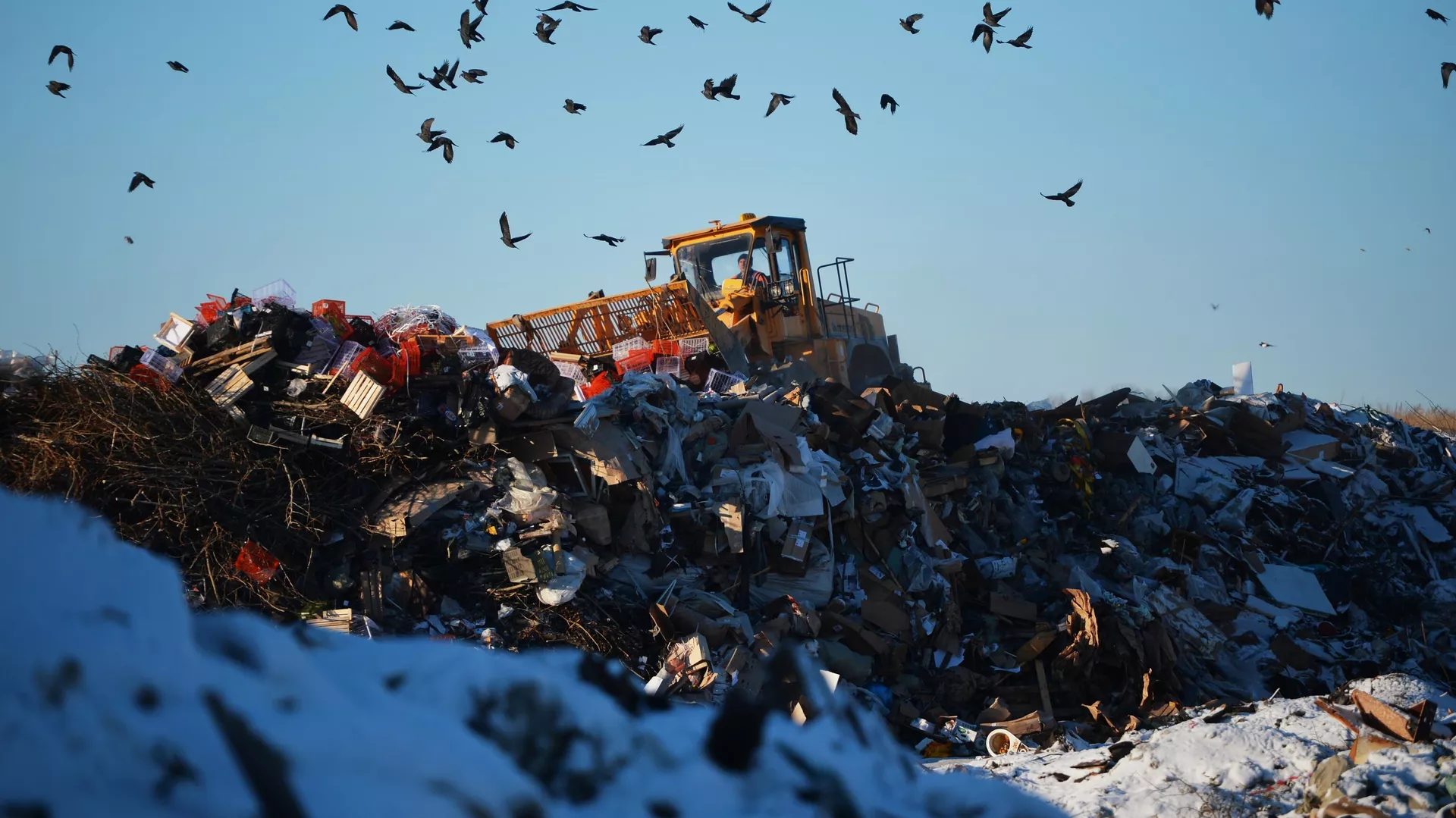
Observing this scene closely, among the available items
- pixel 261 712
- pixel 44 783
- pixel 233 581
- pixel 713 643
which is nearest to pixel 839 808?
pixel 261 712

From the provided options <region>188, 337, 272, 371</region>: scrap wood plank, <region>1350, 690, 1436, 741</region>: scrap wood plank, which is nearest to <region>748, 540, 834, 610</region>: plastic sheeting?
<region>188, 337, 272, 371</region>: scrap wood plank

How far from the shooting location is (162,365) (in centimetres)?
694

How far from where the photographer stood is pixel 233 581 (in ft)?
20.9

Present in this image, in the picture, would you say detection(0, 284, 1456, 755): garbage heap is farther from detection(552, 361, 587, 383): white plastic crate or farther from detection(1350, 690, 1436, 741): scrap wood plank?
detection(1350, 690, 1436, 741): scrap wood plank

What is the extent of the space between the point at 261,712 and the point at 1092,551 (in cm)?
918

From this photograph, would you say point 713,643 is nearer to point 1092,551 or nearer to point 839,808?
point 1092,551

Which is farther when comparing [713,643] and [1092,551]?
[1092,551]

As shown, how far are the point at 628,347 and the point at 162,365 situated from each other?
4.39m

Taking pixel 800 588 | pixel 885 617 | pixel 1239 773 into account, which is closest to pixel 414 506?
pixel 800 588

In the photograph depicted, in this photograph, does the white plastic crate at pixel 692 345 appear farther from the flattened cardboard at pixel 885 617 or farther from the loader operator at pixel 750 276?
the flattened cardboard at pixel 885 617

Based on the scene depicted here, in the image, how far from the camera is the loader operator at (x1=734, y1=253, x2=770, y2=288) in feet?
40.1

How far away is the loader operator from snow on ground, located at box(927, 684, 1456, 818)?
8122mm

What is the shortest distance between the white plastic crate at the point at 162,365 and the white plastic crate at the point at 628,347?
416 centimetres

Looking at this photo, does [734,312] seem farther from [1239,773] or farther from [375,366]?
[1239,773]
